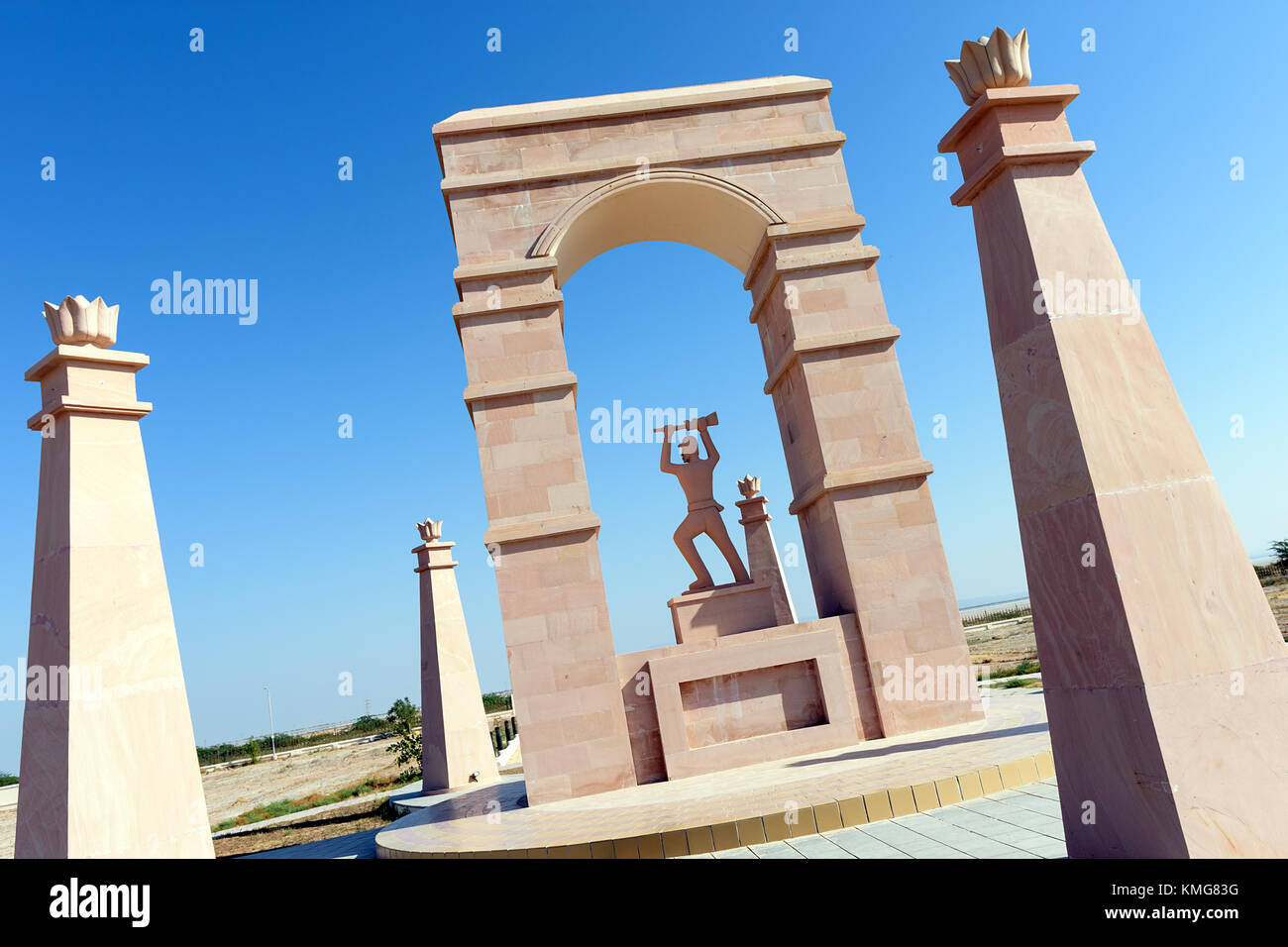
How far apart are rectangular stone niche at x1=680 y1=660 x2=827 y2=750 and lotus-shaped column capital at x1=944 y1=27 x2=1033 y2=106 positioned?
8.00 metres

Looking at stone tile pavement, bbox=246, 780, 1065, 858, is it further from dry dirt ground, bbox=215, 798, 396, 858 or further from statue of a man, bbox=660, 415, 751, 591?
dry dirt ground, bbox=215, 798, 396, 858

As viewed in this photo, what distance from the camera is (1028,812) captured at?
6.77 metres

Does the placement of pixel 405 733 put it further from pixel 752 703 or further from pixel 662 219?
pixel 662 219

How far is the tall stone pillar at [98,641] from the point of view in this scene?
5398mm

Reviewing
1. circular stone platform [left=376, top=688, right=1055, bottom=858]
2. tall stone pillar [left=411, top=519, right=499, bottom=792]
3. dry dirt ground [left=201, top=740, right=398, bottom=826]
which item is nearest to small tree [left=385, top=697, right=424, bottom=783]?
dry dirt ground [left=201, top=740, right=398, bottom=826]

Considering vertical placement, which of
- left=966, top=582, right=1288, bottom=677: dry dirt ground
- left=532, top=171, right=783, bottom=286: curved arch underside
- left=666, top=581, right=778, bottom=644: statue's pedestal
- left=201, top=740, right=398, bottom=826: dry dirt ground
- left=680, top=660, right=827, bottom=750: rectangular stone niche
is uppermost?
left=532, top=171, right=783, bottom=286: curved arch underside

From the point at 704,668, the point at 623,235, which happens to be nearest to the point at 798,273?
the point at 623,235

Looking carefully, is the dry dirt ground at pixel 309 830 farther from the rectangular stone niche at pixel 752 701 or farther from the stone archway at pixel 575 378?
the rectangular stone niche at pixel 752 701

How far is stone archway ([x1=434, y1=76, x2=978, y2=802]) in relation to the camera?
1097cm

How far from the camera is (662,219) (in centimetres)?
1352
